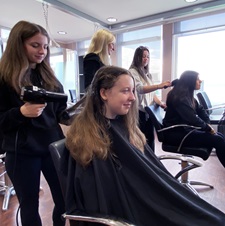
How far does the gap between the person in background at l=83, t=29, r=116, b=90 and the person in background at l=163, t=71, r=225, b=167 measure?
826 mm

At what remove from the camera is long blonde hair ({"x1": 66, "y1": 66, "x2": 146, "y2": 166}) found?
90 cm

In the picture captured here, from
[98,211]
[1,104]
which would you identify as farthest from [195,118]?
[1,104]

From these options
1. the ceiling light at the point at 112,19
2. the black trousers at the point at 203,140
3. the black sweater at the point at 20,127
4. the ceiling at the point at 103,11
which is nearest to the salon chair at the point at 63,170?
the black sweater at the point at 20,127

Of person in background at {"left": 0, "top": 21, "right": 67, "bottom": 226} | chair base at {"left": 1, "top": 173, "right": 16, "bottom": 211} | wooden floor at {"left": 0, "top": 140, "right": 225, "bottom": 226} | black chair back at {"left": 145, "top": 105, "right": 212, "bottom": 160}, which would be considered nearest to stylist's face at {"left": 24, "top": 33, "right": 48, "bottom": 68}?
person in background at {"left": 0, "top": 21, "right": 67, "bottom": 226}

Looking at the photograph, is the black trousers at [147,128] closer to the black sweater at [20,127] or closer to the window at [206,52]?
the black sweater at [20,127]

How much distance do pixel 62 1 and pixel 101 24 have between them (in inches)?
42.0

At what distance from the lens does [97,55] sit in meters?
1.57

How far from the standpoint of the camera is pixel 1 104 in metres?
0.94

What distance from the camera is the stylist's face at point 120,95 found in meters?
1.01

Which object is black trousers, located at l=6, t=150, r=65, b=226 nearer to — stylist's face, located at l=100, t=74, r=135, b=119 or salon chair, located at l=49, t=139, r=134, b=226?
salon chair, located at l=49, t=139, r=134, b=226

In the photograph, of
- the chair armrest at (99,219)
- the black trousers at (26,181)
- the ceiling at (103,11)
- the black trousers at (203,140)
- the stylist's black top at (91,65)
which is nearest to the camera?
the chair armrest at (99,219)

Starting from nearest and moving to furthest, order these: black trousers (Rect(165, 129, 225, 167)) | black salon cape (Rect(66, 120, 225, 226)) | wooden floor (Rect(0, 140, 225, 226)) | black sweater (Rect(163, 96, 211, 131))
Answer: black salon cape (Rect(66, 120, 225, 226)) → wooden floor (Rect(0, 140, 225, 226)) → black trousers (Rect(165, 129, 225, 167)) → black sweater (Rect(163, 96, 211, 131))

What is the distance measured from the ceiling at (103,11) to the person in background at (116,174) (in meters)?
2.26

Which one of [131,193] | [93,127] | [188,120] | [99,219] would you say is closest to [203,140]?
[188,120]
